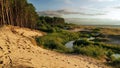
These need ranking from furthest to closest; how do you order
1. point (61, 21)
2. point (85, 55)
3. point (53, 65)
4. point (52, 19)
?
point (61, 21) → point (52, 19) → point (85, 55) → point (53, 65)

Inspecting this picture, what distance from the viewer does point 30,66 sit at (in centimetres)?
1541

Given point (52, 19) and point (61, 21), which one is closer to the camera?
point (52, 19)

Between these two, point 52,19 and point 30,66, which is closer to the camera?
point 30,66

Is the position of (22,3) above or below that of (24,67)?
above

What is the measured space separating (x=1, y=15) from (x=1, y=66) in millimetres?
39235

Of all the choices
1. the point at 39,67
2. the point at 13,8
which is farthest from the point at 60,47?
the point at 13,8

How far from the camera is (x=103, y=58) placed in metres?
28.2

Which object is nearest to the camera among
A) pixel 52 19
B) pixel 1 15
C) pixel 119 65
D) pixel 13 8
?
pixel 119 65

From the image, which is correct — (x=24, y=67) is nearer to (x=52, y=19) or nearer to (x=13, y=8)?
(x=13, y=8)

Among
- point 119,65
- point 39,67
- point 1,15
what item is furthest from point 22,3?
point 39,67

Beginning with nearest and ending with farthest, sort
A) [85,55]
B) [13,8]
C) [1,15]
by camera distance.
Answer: [85,55], [1,15], [13,8]

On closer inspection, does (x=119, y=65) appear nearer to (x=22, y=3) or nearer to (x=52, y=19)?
(x=22, y=3)

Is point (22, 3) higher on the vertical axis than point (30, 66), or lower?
higher

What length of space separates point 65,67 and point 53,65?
1029mm
